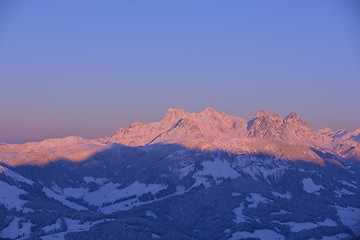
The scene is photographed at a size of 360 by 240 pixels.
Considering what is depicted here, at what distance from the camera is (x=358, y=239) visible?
107438mm

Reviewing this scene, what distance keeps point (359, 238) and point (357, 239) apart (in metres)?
0.46

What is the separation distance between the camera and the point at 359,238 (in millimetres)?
107938

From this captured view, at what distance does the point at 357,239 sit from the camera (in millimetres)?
107625

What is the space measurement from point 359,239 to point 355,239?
0.65 meters

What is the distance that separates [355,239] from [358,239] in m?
0.53

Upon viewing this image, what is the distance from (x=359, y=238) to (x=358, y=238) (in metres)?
0.26

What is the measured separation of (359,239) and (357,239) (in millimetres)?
323

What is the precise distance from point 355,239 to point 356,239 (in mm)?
162

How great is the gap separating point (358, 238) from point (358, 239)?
30.2 inches

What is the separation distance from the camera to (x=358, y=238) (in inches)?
4259

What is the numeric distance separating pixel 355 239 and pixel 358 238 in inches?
21.8

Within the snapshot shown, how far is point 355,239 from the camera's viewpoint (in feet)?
354

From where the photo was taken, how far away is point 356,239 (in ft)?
354
